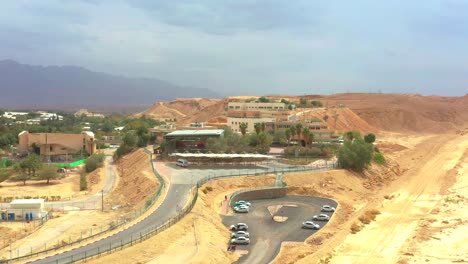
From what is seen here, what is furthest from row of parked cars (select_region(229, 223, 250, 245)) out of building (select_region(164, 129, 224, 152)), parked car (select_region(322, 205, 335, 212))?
building (select_region(164, 129, 224, 152))

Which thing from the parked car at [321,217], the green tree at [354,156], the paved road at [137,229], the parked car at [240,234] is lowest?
the parked car at [321,217]

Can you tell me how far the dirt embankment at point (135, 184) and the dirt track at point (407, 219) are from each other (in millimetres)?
22900

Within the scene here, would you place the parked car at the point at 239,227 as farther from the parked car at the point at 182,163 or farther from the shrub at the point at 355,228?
the parked car at the point at 182,163

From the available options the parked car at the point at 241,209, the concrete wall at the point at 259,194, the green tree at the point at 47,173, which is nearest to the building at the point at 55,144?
the green tree at the point at 47,173

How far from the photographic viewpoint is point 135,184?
59.3 meters

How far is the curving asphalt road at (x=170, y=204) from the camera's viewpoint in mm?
31203

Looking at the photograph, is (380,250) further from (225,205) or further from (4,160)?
(4,160)

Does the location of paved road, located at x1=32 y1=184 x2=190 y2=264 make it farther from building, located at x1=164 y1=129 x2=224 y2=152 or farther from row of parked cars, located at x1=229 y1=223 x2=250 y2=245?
building, located at x1=164 y1=129 x2=224 y2=152

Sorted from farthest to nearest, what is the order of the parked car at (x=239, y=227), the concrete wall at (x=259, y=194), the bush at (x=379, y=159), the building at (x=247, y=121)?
the building at (x=247, y=121)
the bush at (x=379, y=159)
the concrete wall at (x=259, y=194)
the parked car at (x=239, y=227)

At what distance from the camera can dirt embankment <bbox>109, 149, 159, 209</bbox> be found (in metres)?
53.2

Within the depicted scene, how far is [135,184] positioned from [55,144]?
36.7 metres

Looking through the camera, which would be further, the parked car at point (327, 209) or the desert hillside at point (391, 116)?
the desert hillside at point (391, 116)

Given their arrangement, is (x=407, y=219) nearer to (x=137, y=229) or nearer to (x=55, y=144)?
(x=137, y=229)

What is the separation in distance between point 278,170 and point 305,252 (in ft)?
85.2
